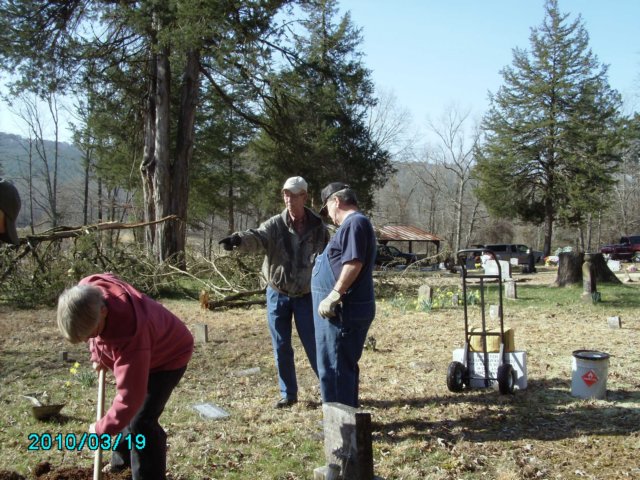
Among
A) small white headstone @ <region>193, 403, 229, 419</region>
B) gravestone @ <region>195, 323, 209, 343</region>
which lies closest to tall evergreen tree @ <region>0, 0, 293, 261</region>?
gravestone @ <region>195, 323, 209, 343</region>

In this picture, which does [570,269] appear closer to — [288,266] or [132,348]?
[288,266]

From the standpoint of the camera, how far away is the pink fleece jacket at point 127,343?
99.4 inches

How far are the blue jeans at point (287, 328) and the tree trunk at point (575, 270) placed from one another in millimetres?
11170

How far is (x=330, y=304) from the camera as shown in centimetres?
356

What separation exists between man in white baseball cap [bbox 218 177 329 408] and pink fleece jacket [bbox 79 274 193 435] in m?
1.73

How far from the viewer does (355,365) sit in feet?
12.4

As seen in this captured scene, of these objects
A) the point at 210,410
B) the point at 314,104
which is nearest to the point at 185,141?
the point at 314,104

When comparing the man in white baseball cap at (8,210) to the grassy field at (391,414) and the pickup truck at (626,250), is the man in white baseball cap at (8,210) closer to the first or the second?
the grassy field at (391,414)

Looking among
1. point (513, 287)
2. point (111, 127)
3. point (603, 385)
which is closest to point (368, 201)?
point (111, 127)

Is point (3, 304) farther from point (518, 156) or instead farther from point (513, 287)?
point (518, 156)

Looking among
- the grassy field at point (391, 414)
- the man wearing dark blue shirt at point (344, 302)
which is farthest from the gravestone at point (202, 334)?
the man wearing dark blue shirt at point (344, 302)

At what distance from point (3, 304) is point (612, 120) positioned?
34.0m

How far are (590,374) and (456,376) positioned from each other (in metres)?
1.13

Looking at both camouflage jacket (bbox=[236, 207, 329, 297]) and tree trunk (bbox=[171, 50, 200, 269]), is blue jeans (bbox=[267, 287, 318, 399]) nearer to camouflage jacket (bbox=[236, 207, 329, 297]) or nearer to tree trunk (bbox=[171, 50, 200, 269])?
camouflage jacket (bbox=[236, 207, 329, 297])
